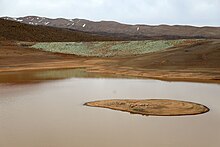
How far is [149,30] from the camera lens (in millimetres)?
100625

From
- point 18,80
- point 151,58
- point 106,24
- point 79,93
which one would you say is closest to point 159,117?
point 79,93

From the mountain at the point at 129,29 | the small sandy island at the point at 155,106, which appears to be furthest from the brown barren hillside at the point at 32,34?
the small sandy island at the point at 155,106

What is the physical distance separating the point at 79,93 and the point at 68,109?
11.3ft

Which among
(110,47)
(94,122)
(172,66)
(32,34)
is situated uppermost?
(32,34)

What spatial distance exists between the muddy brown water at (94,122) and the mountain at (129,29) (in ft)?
231

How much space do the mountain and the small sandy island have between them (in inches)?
2847

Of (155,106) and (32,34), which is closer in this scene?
(155,106)

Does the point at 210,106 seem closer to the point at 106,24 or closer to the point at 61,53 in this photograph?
the point at 61,53

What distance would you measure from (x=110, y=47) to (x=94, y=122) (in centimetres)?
2791

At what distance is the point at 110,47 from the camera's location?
37.7m

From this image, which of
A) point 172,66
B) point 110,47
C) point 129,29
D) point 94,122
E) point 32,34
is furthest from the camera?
point 129,29

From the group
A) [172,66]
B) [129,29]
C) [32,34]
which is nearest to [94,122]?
[172,66]

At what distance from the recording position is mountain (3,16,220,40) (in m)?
89.4

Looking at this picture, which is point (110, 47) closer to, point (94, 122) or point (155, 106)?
point (155, 106)
